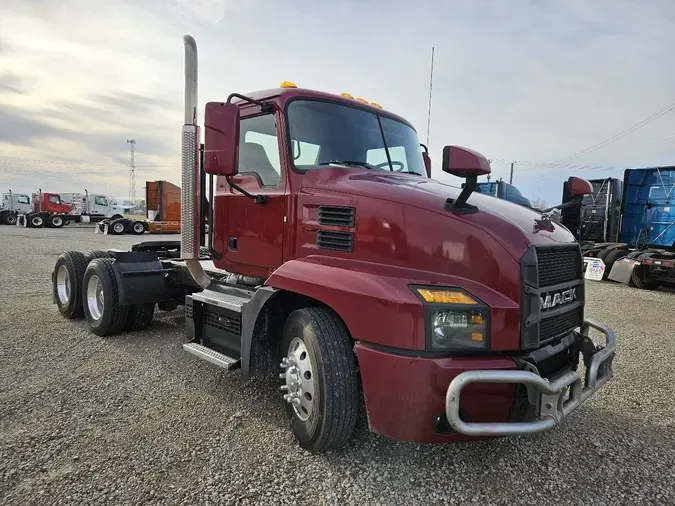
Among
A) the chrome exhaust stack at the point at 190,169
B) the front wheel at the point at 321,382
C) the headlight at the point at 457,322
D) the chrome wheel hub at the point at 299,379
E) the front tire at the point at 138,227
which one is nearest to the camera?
the headlight at the point at 457,322

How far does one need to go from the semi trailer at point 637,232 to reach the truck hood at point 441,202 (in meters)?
8.75

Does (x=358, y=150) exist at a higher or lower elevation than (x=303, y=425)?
higher

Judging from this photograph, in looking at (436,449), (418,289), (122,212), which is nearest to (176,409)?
(436,449)

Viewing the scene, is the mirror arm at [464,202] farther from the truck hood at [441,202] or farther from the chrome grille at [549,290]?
the chrome grille at [549,290]

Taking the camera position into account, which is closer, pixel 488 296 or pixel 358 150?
pixel 488 296

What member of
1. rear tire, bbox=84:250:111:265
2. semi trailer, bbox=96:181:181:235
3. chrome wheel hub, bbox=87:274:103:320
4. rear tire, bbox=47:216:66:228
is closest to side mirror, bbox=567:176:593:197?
chrome wheel hub, bbox=87:274:103:320

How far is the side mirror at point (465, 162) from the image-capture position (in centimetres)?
262

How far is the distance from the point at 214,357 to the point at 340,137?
2.03 meters

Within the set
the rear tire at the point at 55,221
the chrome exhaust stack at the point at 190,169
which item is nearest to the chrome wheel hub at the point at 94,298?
the chrome exhaust stack at the point at 190,169

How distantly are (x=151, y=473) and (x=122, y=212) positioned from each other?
4416cm

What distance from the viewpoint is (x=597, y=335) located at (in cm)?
627

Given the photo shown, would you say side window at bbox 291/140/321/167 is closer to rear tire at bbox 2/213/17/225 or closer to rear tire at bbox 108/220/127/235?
rear tire at bbox 108/220/127/235

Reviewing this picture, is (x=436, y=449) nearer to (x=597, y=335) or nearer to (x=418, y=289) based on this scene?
(x=418, y=289)

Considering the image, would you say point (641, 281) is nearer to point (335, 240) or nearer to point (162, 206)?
point (335, 240)
